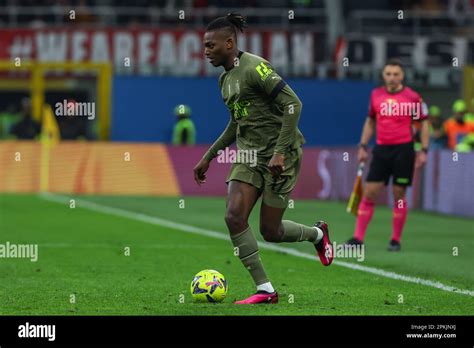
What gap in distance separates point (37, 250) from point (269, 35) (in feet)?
72.6

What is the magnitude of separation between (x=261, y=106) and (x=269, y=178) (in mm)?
551

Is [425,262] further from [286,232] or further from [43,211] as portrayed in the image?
[43,211]

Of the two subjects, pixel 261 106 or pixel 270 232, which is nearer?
pixel 261 106

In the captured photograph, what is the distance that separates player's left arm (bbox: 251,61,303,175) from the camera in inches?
388

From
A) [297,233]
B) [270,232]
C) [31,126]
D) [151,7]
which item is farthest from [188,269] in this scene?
[151,7]

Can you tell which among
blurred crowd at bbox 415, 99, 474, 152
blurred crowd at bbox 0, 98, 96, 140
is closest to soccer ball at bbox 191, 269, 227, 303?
blurred crowd at bbox 415, 99, 474, 152

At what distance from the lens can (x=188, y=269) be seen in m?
13.0

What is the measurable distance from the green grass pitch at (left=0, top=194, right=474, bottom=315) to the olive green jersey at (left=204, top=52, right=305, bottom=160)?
1226 millimetres

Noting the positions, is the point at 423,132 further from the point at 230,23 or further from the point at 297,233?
the point at 230,23

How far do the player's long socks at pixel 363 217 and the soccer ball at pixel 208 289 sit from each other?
523cm

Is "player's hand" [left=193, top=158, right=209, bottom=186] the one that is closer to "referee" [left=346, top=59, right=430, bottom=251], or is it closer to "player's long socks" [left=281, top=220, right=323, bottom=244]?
"player's long socks" [left=281, top=220, right=323, bottom=244]

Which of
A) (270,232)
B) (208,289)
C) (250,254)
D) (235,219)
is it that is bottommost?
(208,289)
